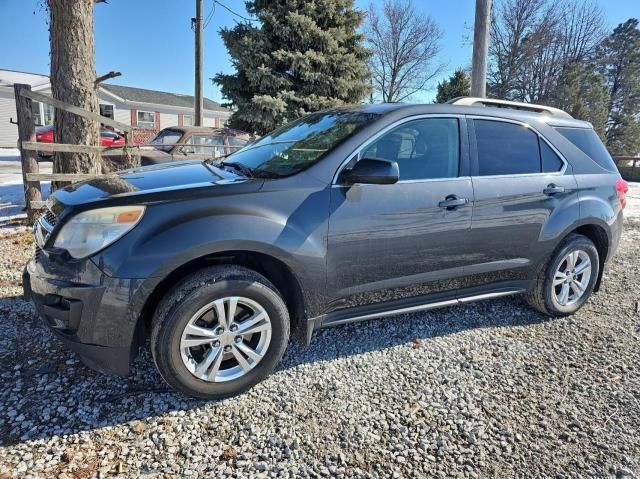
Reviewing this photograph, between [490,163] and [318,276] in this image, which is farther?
[490,163]

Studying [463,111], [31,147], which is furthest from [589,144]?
[31,147]

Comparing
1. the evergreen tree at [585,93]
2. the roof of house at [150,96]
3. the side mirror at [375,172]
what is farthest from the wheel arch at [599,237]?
the evergreen tree at [585,93]

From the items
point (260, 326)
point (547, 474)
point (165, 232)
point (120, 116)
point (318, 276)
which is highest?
point (120, 116)

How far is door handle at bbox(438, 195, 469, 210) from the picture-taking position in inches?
116

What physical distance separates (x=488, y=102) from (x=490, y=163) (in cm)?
78

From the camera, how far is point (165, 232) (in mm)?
2227

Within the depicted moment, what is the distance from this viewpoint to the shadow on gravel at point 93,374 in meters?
2.26

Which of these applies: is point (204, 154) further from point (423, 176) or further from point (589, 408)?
point (589, 408)

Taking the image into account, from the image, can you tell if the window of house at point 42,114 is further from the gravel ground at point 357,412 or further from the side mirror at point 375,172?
the side mirror at point 375,172

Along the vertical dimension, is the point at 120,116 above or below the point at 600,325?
above

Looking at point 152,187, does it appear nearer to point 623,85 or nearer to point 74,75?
point 74,75

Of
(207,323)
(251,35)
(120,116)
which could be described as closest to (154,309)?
(207,323)

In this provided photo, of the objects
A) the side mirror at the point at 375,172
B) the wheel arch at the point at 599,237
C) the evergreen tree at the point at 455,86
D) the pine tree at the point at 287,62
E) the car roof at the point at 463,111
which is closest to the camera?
the side mirror at the point at 375,172

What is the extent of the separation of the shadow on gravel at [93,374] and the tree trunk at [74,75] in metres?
3.51
